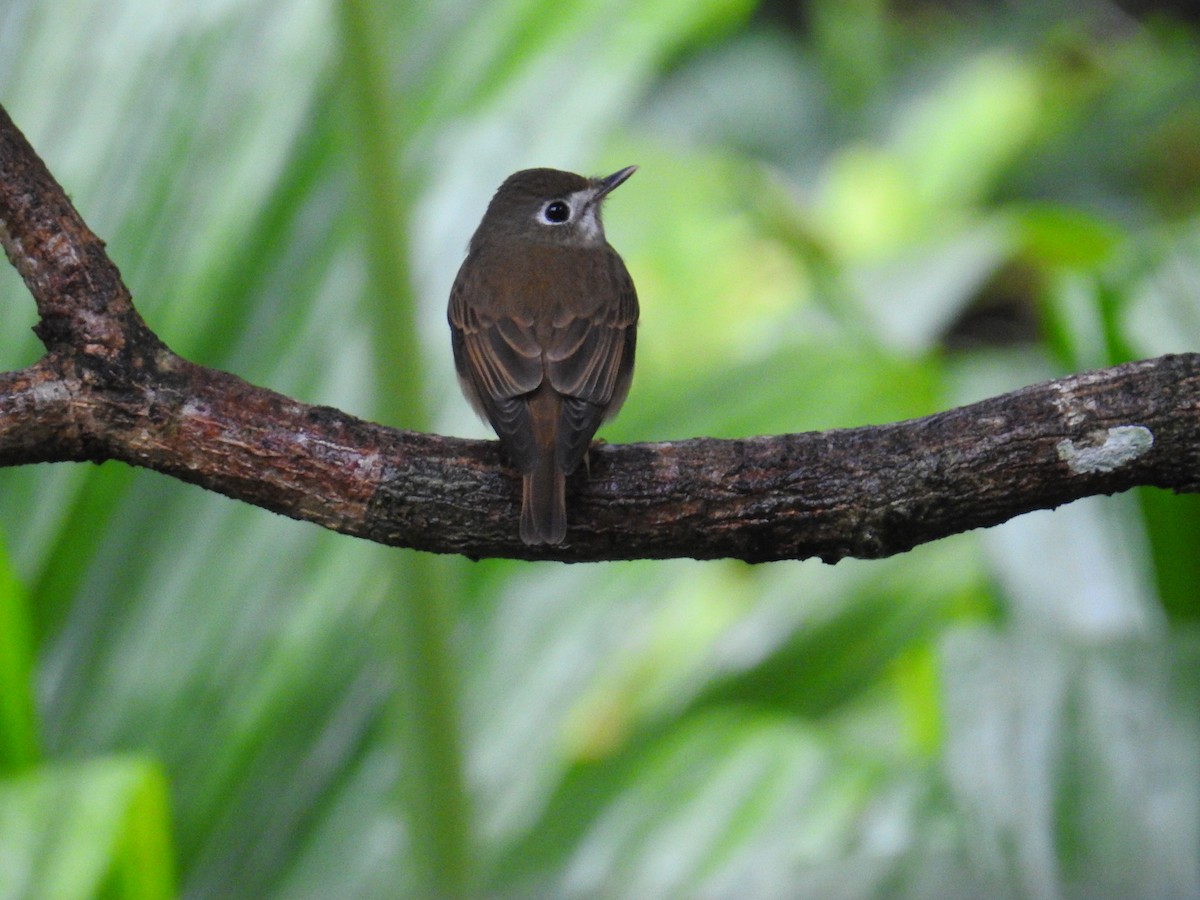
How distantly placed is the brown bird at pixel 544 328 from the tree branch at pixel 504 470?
0.15 metres

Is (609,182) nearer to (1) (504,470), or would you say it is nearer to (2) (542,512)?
(1) (504,470)

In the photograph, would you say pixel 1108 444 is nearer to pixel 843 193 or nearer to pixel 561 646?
pixel 561 646

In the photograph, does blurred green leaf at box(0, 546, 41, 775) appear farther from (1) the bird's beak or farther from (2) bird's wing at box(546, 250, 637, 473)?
(1) the bird's beak

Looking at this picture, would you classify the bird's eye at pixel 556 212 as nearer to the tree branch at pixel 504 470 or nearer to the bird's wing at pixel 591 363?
the bird's wing at pixel 591 363

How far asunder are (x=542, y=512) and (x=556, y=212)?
158 cm

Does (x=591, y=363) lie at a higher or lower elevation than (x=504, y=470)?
higher

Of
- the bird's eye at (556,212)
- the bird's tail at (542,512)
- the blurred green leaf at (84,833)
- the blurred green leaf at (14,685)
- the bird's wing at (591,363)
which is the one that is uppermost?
the bird's eye at (556,212)

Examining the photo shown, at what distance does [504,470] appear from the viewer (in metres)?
2.52

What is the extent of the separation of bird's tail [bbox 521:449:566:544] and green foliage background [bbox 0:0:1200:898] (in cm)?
57

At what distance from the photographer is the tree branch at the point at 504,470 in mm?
2248

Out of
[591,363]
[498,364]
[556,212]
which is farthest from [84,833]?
[556,212]

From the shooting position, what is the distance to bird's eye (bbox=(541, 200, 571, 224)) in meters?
3.80

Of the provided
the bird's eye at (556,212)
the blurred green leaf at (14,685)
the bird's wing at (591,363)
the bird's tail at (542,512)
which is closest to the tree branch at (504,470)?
the bird's tail at (542,512)

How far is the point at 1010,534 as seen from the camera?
14.1 feet
